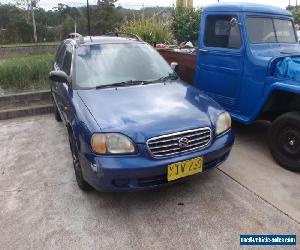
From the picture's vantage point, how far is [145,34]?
9008mm

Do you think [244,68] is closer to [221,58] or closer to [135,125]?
[221,58]

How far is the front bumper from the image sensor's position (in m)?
2.74

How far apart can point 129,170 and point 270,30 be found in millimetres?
2941

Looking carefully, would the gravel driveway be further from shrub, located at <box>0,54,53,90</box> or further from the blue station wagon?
shrub, located at <box>0,54,53,90</box>

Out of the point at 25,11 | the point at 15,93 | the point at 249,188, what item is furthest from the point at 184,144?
the point at 25,11

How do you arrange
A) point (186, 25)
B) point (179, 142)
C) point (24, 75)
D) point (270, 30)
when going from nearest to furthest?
point (179, 142) → point (270, 30) → point (24, 75) → point (186, 25)

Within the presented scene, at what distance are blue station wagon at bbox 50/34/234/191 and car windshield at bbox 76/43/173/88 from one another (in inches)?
0.5

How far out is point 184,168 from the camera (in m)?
2.90

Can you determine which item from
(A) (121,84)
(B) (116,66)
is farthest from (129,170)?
(B) (116,66)

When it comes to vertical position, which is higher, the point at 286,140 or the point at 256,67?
the point at 256,67

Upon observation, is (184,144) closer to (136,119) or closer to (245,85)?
(136,119)

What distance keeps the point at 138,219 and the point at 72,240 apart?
61cm

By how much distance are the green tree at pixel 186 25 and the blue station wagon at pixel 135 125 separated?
20.5 feet

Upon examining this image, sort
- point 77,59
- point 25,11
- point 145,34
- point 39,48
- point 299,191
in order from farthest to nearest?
1. point 25,11
2. point 39,48
3. point 145,34
4. point 77,59
5. point 299,191
